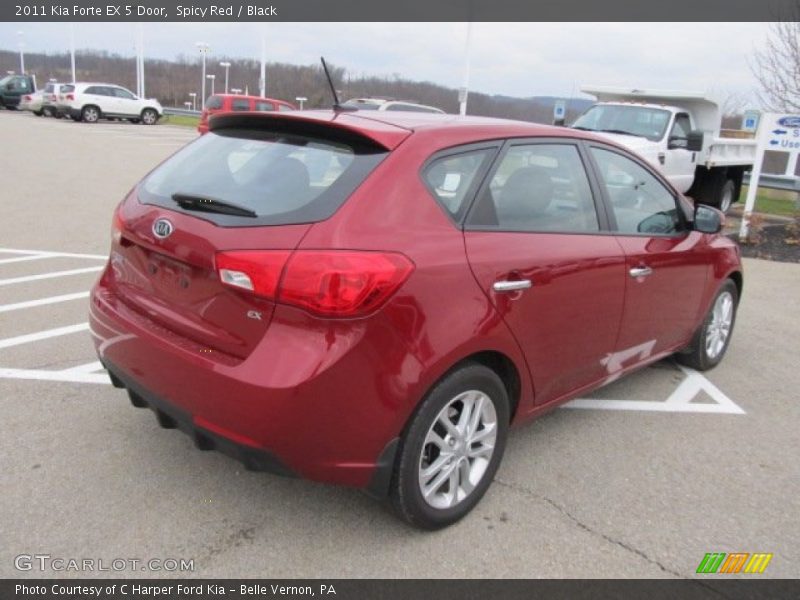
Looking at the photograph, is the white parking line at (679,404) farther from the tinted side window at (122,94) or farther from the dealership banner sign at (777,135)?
the tinted side window at (122,94)

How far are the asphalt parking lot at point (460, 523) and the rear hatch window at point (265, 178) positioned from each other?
127 cm

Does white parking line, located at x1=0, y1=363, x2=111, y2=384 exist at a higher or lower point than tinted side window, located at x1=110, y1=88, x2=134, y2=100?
lower

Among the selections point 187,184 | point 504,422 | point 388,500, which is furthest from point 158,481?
point 504,422

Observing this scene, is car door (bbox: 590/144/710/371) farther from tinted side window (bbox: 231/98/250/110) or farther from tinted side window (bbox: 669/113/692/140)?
tinted side window (bbox: 231/98/250/110)

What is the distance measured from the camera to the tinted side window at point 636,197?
12.2 feet

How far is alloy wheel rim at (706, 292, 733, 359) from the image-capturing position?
487 centimetres

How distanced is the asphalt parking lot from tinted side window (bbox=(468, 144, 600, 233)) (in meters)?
1.25

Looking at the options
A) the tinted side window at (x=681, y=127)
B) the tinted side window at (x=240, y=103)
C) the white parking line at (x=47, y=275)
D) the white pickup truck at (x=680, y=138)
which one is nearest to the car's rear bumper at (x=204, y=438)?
the white parking line at (x=47, y=275)

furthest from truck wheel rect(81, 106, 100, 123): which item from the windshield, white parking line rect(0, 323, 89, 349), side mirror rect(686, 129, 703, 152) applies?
white parking line rect(0, 323, 89, 349)

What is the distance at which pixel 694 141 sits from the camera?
38.7ft

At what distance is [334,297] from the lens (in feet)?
7.73

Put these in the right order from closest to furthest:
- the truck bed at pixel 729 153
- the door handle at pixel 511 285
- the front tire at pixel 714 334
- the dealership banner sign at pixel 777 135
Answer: the door handle at pixel 511 285, the front tire at pixel 714 334, the dealership banner sign at pixel 777 135, the truck bed at pixel 729 153

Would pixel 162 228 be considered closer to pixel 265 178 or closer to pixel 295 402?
pixel 265 178
